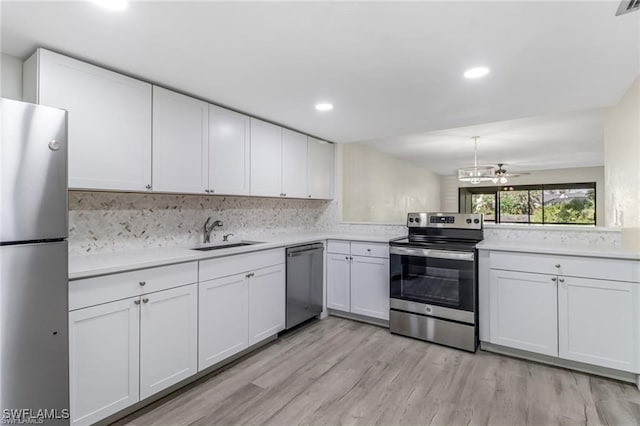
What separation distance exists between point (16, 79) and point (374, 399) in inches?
118

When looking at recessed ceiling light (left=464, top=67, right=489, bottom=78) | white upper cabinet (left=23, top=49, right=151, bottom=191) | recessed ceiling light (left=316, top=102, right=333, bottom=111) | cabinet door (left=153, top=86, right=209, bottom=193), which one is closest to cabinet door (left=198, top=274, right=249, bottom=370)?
cabinet door (left=153, top=86, right=209, bottom=193)

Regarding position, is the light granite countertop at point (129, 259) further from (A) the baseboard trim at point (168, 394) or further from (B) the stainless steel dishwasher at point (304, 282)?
(A) the baseboard trim at point (168, 394)

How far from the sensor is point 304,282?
330 centimetres

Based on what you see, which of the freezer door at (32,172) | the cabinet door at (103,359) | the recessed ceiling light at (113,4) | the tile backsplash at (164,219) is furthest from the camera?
the tile backsplash at (164,219)

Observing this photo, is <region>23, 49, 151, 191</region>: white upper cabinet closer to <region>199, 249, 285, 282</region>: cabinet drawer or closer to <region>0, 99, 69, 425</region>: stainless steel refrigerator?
<region>0, 99, 69, 425</region>: stainless steel refrigerator

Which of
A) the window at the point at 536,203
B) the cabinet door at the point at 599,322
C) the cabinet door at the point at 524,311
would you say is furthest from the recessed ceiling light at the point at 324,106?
the window at the point at 536,203

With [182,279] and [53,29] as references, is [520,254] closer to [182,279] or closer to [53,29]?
[182,279]

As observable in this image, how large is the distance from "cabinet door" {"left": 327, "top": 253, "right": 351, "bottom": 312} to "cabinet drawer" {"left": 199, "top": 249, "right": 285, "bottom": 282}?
2.59 feet

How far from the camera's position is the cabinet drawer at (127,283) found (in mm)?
1652

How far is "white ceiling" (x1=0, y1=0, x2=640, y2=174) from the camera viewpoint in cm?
146

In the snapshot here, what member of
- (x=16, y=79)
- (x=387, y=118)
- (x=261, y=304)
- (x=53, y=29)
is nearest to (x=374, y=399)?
(x=261, y=304)

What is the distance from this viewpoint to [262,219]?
3639 millimetres

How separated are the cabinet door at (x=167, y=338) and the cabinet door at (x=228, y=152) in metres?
0.95

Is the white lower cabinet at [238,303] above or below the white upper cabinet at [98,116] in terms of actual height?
below
